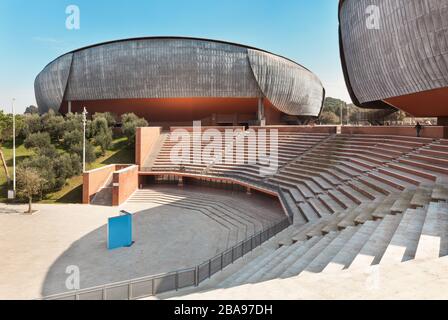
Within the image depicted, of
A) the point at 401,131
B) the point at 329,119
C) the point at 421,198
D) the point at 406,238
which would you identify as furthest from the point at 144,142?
the point at 329,119

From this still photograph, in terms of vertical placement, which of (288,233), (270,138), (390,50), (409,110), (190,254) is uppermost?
(390,50)

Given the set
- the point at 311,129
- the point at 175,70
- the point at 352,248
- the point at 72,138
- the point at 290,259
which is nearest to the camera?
the point at 352,248

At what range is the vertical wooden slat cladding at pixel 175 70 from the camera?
155 ft

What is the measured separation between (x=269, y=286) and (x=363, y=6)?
29056mm

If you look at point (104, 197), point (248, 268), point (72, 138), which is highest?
point (72, 138)

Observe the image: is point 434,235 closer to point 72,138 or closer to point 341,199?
point 341,199

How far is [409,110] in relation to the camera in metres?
29.4

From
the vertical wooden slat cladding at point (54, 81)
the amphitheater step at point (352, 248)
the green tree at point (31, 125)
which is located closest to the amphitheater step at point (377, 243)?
the amphitheater step at point (352, 248)

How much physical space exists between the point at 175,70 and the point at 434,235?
44.4m

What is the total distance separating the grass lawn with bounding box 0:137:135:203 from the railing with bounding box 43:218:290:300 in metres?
19.6

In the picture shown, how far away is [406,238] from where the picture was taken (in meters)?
7.77

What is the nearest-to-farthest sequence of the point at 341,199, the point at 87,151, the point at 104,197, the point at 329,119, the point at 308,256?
the point at 308,256
the point at 341,199
the point at 104,197
the point at 87,151
the point at 329,119
